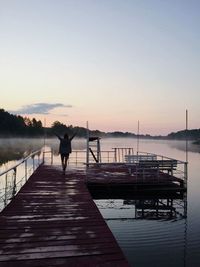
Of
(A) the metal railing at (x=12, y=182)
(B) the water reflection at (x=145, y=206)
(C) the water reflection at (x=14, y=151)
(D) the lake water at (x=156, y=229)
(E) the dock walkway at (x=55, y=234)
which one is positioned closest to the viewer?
(E) the dock walkway at (x=55, y=234)

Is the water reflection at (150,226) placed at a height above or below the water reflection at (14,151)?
below

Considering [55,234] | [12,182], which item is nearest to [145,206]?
[55,234]

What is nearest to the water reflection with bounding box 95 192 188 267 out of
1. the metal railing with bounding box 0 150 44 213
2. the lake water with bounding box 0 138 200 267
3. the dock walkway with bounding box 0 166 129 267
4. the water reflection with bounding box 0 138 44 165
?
the lake water with bounding box 0 138 200 267

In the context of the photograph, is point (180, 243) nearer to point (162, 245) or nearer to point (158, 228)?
point (162, 245)

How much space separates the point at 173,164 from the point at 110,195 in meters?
3.55

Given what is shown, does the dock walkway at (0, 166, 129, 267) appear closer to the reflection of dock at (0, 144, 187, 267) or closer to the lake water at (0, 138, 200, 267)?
the reflection of dock at (0, 144, 187, 267)

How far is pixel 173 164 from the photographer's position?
59.0 feet

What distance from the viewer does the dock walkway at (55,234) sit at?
19.9 ft

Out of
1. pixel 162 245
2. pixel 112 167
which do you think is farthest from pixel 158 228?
pixel 112 167

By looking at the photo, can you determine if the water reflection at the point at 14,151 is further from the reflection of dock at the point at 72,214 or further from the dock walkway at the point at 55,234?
the dock walkway at the point at 55,234

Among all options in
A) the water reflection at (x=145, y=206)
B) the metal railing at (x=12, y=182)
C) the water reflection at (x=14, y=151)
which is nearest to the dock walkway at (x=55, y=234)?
the metal railing at (x=12, y=182)

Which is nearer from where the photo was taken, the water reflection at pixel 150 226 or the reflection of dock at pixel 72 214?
the reflection of dock at pixel 72 214

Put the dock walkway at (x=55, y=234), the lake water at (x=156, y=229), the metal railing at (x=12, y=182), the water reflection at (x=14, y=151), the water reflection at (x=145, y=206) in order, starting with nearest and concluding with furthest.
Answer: the dock walkway at (x=55, y=234) → the lake water at (x=156, y=229) → the metal railing at (x=12, y=182) → the water reflection at (x=145, y=206) → the water reflection at (x=14, y=151)

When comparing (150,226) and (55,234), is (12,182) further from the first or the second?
(55,234)
